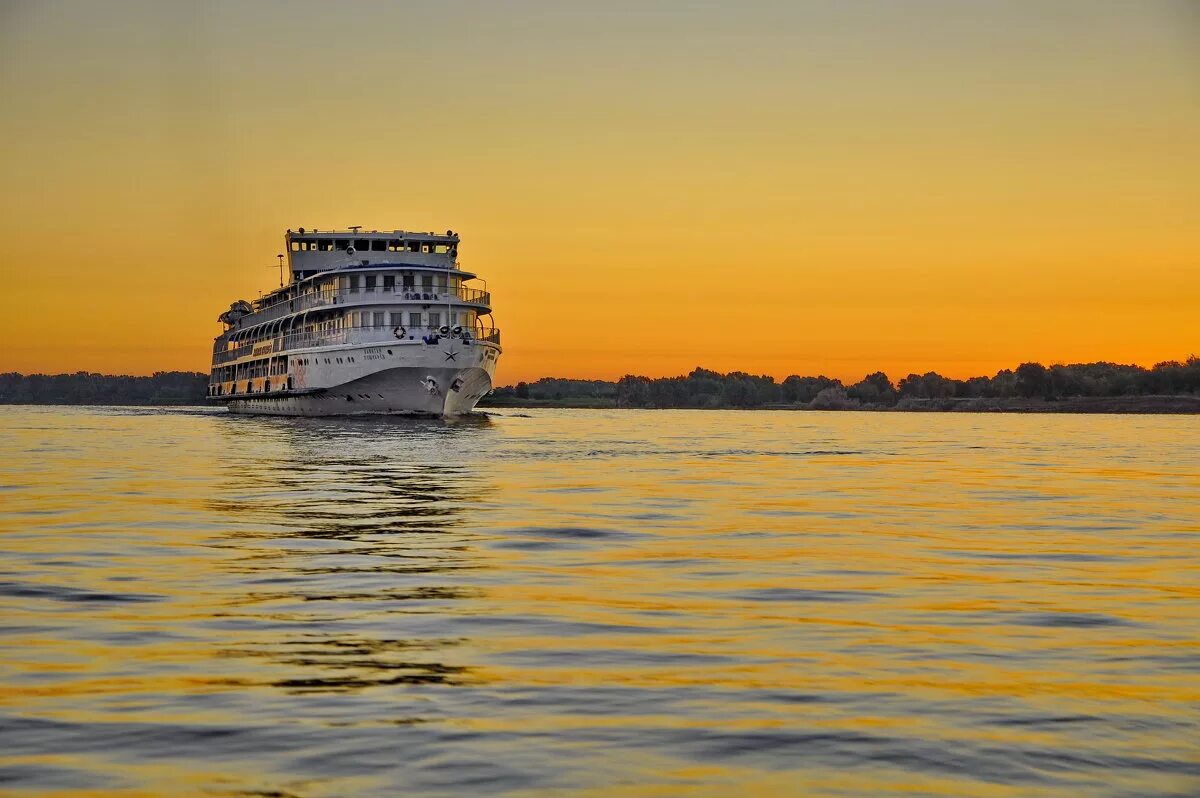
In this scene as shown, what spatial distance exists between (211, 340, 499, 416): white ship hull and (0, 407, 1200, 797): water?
53528 mm

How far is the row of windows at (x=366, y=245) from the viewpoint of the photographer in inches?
3681

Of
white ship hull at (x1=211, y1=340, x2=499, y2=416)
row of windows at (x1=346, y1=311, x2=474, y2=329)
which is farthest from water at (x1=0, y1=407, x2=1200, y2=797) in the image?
row of windows at (x1=346, y1=311, x2=474, y2=329)

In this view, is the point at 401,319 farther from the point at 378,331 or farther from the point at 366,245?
the point at 366,245

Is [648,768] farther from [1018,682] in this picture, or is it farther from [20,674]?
[20,674]

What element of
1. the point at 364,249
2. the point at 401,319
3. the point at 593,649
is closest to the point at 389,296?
the point at 401,319

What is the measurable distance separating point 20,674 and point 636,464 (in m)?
33.8

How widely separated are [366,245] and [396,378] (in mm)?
21502

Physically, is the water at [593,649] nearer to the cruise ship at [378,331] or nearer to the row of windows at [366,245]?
the cruise ship at [378,331]

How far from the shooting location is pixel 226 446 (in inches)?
2078

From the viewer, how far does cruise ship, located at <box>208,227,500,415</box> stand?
261 feet

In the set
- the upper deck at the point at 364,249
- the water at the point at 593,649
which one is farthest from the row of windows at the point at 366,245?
the water at the point at 593,649

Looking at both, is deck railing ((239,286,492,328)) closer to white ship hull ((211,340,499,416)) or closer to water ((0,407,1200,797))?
white ship hull ((211,340,499,416))

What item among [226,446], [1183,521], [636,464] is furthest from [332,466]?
[1183,521]

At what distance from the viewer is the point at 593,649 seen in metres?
10.8
